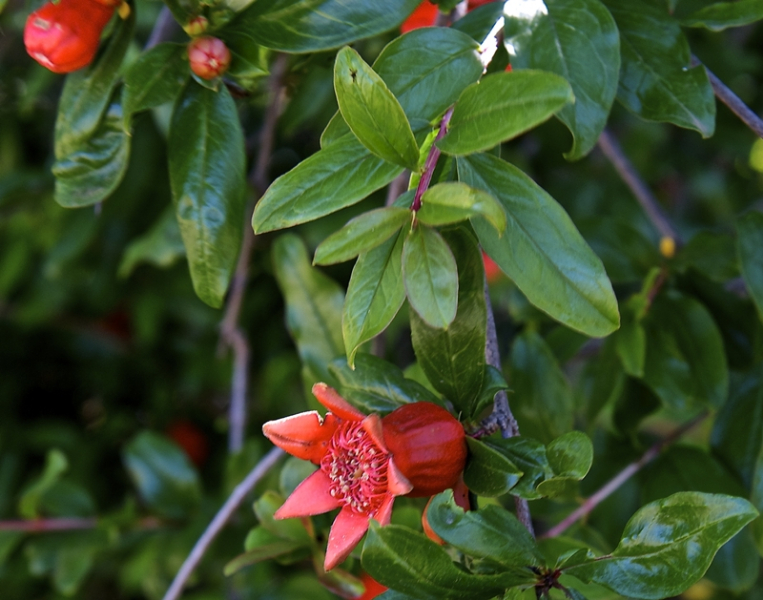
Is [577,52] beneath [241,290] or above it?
above

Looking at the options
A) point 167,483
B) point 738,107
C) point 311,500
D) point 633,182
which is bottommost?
point 167,483

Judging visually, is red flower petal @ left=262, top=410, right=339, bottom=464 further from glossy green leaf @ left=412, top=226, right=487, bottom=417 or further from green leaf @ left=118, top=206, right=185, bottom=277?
green leaf @ left=118, top=206, right=185, bottom=277

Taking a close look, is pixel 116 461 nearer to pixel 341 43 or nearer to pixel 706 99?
pixel 341 43

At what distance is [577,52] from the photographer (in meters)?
0.59

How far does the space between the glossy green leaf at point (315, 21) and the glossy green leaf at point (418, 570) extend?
15.0 inches

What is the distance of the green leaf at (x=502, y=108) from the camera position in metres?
0.45

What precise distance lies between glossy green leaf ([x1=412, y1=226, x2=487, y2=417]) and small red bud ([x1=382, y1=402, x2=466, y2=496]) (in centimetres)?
3

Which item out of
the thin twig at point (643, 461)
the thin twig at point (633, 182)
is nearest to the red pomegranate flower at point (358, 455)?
the thin twig at point (643, 461)

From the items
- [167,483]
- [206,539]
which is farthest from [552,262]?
[167,483]

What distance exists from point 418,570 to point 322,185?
0.91ft

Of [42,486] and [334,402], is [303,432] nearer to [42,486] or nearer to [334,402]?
[334,402]

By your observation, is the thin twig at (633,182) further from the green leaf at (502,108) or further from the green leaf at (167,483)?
the green leaf at (167,483)

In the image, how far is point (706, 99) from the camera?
0.64 meters

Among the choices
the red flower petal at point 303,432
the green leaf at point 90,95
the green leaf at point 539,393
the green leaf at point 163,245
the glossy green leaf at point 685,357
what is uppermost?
the green leaf at point 90,95
